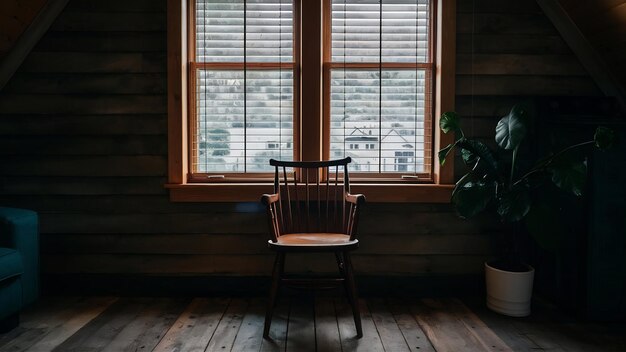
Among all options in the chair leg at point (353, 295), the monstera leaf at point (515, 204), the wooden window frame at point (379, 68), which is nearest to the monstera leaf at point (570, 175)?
the monstera leaf at point (515, 204)

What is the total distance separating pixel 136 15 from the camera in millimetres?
2957

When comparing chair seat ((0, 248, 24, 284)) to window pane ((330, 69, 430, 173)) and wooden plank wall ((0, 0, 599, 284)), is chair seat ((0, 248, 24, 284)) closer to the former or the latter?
wooden plank wall ((0, 0, 599, 284))

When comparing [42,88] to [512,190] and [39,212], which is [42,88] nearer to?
[39,212]

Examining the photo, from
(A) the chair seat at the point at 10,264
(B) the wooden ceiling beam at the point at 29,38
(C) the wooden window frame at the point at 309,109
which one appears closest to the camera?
(A) the chair seat at the point at 10,264

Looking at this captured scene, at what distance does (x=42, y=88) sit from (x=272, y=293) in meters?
1.92

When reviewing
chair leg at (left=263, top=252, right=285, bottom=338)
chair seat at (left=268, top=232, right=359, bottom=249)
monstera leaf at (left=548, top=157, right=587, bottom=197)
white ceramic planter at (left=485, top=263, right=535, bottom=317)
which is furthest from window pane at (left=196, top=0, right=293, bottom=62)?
white ceramic planter at (left=485, top=263, right=535, bottom=317)

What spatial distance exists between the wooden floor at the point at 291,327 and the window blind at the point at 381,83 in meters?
0.94

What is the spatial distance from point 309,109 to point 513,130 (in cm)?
118

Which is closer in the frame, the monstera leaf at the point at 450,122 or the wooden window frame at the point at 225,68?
the monstera leaf at the point at 450,122

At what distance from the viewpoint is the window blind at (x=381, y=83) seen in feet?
10.0

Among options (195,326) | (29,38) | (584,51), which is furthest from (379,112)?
(29,38)

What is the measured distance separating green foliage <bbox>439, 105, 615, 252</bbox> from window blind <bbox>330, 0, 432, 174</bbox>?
41 cm

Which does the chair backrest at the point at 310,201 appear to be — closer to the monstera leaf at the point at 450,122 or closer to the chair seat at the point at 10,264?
the monstera leaf at the point at 450,122

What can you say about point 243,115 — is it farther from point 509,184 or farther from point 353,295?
point 509,184
